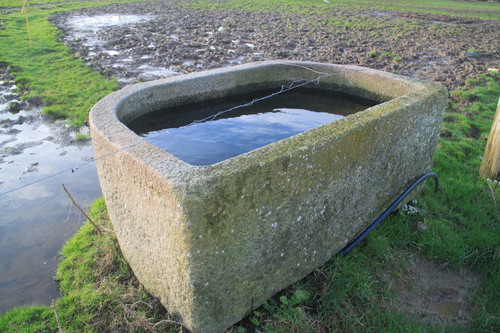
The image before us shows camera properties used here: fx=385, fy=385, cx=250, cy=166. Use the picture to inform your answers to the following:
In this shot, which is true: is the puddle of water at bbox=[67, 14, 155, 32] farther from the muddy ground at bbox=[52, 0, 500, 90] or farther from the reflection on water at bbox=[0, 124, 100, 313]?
the reflection on water at bbox=[0, 124, 100, 313]

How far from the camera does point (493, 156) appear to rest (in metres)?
4.59

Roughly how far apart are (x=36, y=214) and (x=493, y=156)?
17.4 ft

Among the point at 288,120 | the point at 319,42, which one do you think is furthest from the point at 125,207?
the point at 319,42

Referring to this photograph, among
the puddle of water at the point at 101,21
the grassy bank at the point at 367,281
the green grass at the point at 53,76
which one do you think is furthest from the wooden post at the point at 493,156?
the puddle of water at the point at 101,21

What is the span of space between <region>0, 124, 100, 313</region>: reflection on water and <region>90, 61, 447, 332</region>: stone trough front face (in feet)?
3.31

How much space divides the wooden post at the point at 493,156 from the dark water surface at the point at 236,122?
157 centimetres

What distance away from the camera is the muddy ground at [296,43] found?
9.03 metres

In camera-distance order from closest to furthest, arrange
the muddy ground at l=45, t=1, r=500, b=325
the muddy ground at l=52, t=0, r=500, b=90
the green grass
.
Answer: the green grass, the muddy ground at l=45, t=1, r=500, b=325, the muddy ground at l=52, t=0, r=500, b=90

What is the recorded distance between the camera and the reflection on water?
334 centimetres

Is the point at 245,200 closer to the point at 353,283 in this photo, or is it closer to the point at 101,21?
the point at 353,283

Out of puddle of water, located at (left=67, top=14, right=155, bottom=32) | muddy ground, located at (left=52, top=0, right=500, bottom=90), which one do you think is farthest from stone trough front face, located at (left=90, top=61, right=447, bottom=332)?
puddle of water, located at (left=67, top=14, right=155, bottom=32)

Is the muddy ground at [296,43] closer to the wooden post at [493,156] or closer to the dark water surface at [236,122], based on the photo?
the wooden post at [493,156]

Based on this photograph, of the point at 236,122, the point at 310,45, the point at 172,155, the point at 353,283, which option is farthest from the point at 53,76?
the point at 353,283

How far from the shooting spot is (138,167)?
2350 millimetres
